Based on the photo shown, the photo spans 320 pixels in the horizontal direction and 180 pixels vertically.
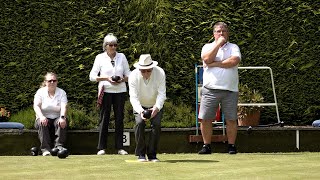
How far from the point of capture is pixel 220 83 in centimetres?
1231

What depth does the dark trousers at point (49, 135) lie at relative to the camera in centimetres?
1297

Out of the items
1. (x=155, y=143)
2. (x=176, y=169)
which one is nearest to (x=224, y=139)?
(x=155, y=143)

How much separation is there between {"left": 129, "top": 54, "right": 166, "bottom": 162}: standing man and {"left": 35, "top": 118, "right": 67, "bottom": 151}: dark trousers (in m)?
1.83

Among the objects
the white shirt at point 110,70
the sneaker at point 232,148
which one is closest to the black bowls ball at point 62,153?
the white shirt at point 110,70

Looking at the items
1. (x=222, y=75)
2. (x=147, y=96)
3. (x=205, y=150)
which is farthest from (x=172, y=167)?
(x=222, y=75)

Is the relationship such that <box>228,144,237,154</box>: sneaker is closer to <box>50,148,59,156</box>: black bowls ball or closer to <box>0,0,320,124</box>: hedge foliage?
<box>50,148,59,156</box>: black bowls ball

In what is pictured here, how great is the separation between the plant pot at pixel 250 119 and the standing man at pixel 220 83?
170 cm

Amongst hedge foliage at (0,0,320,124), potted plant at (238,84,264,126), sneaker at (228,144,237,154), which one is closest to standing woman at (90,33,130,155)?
sneaker at (228,144,237,154)

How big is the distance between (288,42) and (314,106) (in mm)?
933

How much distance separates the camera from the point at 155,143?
11.3 m

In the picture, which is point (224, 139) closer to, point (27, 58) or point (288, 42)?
point (288, 42)

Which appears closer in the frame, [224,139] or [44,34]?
[224,139]

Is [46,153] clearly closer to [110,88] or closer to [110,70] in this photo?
[110,88]

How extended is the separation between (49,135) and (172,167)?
304 centimetres
